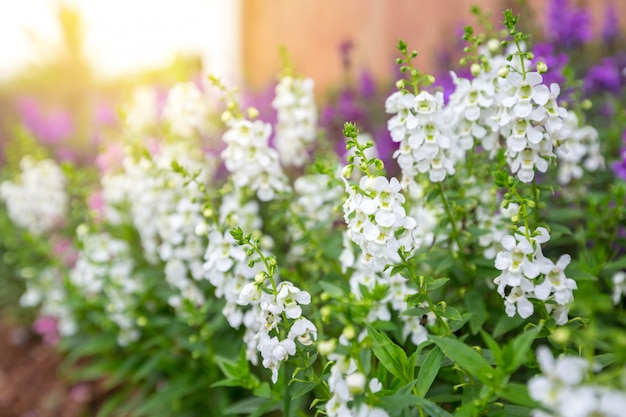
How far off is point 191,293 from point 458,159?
4.67 ft

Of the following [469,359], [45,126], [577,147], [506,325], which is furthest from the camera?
[45,126]

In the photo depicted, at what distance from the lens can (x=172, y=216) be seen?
9.06ft

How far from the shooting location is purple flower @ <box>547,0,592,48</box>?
12.2 ft

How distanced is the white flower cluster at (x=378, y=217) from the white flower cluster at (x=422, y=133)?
0.34m

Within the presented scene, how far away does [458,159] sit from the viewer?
2.50 meters

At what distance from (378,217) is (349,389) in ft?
1.58

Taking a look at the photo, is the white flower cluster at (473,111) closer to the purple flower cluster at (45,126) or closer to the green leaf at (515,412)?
the green leaf at (515,412)

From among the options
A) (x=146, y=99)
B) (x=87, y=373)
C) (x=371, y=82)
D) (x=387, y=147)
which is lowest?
(x=87, y=373)

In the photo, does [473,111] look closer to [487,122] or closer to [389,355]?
[487,122]

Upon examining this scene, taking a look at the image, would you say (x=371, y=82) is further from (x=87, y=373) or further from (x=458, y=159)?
(x=87, y=373)

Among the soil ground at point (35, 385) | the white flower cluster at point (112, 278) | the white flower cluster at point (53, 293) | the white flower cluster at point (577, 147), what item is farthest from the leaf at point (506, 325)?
the soil ground at point (35, 385)

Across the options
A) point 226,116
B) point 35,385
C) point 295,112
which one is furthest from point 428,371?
point 35,385

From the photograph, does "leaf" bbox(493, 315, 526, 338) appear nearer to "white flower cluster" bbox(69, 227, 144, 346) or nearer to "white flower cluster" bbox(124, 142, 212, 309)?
"white flower cluster" bbox(124, 142, 212, 309)

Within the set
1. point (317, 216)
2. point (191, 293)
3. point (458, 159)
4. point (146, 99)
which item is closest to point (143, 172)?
point (191, 293)
